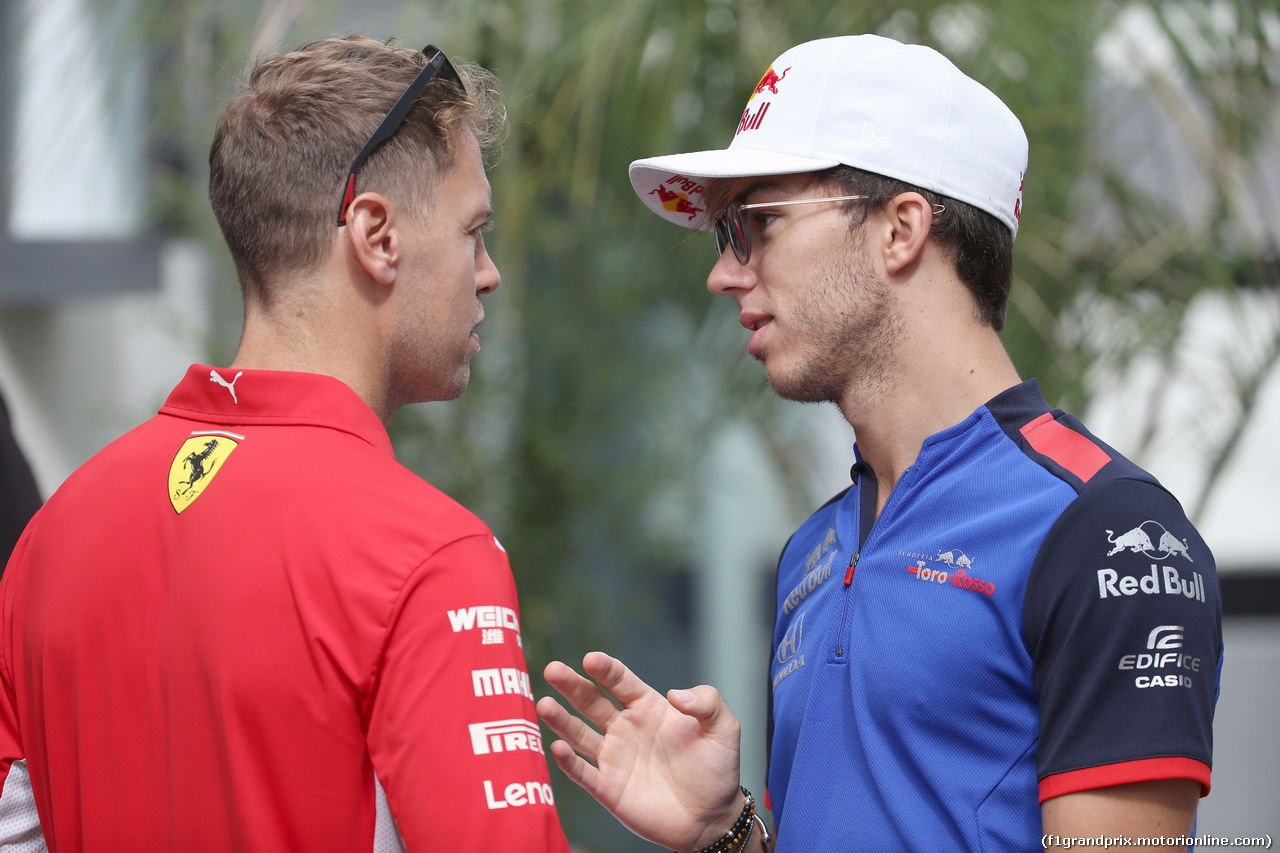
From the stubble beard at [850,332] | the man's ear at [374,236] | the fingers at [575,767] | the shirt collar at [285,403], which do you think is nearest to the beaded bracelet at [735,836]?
the fingers at [575,767]

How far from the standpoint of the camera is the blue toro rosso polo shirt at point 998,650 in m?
1.14

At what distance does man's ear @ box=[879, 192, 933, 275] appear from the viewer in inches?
57.4

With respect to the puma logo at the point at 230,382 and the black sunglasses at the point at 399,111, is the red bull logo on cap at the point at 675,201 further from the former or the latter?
the puma logo at the point at 230,382

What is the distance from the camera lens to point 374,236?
3.96ft

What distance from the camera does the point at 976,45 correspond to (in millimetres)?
2590

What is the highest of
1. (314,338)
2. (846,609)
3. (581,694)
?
(314,338)

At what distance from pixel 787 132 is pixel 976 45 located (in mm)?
1316

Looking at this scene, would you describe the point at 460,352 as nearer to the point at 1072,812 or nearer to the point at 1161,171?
the point at 1072,812

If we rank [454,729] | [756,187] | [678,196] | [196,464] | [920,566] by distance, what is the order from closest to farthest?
[454,729]
[196,464]
[920,566]
[756,187]
[678,196]

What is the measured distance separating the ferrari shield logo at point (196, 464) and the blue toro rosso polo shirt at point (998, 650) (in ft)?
2.55

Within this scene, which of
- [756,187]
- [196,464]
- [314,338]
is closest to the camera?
[196,464]

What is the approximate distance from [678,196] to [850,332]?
433mm

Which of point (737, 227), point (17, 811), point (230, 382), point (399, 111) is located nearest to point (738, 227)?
point (737, 227)

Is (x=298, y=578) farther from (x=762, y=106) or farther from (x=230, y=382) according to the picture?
(x=762, y=106)
